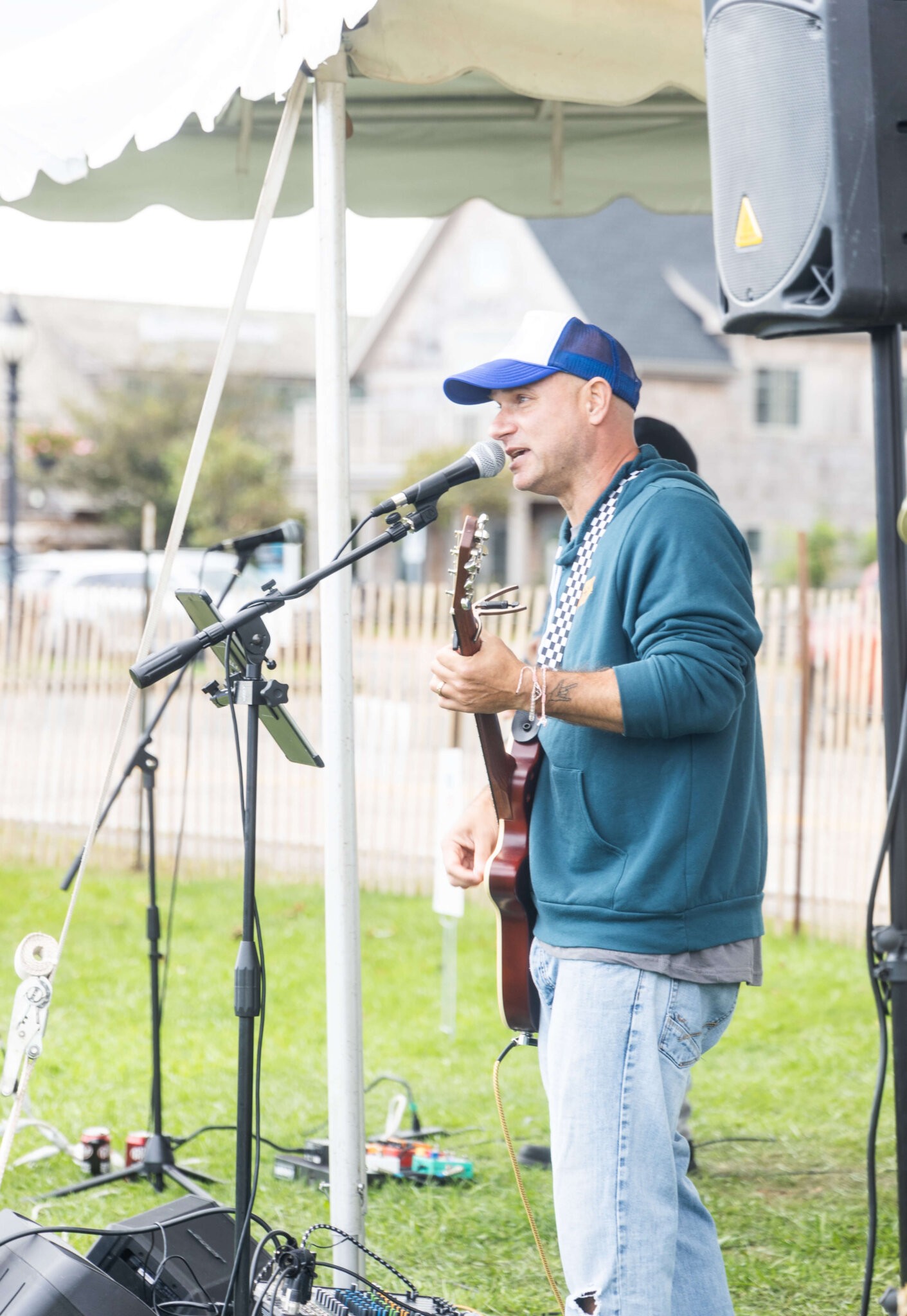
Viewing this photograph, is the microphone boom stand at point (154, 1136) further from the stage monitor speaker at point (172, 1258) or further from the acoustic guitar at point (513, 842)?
the acoustic guitar at point (513, 842)

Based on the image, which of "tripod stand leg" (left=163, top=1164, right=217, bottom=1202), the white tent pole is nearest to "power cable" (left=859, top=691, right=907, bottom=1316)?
the white tent pole

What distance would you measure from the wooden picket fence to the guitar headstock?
4.42 m

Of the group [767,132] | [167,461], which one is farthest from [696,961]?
[167,461]

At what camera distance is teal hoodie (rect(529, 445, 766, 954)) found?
2.33 m

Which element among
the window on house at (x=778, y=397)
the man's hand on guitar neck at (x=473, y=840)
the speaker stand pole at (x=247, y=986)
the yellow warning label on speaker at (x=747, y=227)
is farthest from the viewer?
the window on house at (x=778, y=397)

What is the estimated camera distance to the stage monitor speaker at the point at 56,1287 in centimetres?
238

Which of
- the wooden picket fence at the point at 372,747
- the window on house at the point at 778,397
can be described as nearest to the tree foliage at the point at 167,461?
the window on house at the point at 778,397

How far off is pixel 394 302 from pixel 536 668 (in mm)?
32115

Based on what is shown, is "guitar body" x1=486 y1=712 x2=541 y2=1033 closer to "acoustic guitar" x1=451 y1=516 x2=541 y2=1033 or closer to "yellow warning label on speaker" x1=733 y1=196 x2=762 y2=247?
"acoustic guitar" x1=451 y1=516 x2=541 y2=1033

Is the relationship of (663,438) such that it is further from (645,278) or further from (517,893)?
(645,278)

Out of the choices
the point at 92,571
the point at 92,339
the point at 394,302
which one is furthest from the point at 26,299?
the point at 92,571

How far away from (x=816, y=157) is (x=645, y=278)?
97.7 feet

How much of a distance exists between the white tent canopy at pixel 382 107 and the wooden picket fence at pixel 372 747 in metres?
2.84

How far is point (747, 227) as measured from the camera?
218 centimetres
